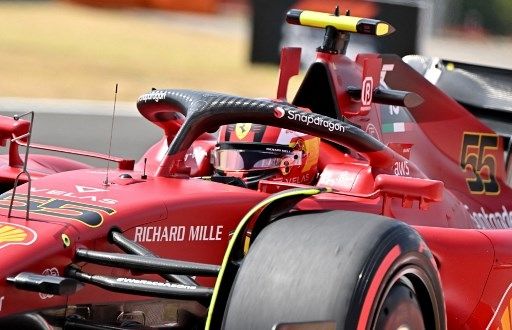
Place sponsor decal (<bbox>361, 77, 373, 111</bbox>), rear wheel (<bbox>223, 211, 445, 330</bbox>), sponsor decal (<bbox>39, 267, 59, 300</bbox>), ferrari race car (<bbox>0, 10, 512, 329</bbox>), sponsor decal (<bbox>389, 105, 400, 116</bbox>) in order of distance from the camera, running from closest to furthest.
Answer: rear wheel (<bbox>223, 211, 445, 330</bbox>)
ferrari race car (<bbox>0, 10, 512, 329</bbox>)
sponsor decal (<bbox>39, 267, 59, 300</bbox>)
sponsor decal (<bbox>361, 77, 373, 111</bbox>)
sponsor decal (<bbox>389, 105, 400, 116</bbox>)

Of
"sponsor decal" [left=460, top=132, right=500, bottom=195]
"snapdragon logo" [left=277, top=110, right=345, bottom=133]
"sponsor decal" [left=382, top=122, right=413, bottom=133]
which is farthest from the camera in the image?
"sponsor decal" [left=460, top=132, right=500, bottom=195]

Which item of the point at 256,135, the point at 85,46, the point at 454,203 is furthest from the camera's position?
the point at 85,46

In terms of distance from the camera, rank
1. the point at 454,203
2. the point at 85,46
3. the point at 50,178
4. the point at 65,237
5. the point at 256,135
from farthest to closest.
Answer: the point at 85,46, the point at 454,203, the point at 256,135, the point at 50,178, the point at 65,237

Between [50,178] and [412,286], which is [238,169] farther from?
Answer: [412,286]

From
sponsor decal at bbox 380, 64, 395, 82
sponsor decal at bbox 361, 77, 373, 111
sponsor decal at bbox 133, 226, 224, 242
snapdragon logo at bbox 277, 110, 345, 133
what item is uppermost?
sponsor decal at bbox 380, 64, 395, 82

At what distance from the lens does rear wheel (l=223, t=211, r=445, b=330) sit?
3896 mm

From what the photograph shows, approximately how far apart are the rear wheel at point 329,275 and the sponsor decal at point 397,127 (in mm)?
2503

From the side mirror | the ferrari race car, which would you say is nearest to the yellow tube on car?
the ferrari race car

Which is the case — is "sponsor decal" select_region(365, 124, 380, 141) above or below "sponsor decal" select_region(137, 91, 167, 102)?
below

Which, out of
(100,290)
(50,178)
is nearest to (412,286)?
(100,290)

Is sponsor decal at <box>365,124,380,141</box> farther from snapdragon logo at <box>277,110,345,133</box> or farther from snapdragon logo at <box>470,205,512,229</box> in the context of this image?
snapdragon logo at <box>277,110,345,133</box>

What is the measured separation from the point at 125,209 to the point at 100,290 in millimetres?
348

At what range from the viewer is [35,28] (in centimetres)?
2122

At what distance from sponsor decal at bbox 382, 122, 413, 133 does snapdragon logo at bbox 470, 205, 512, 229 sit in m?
0.64
